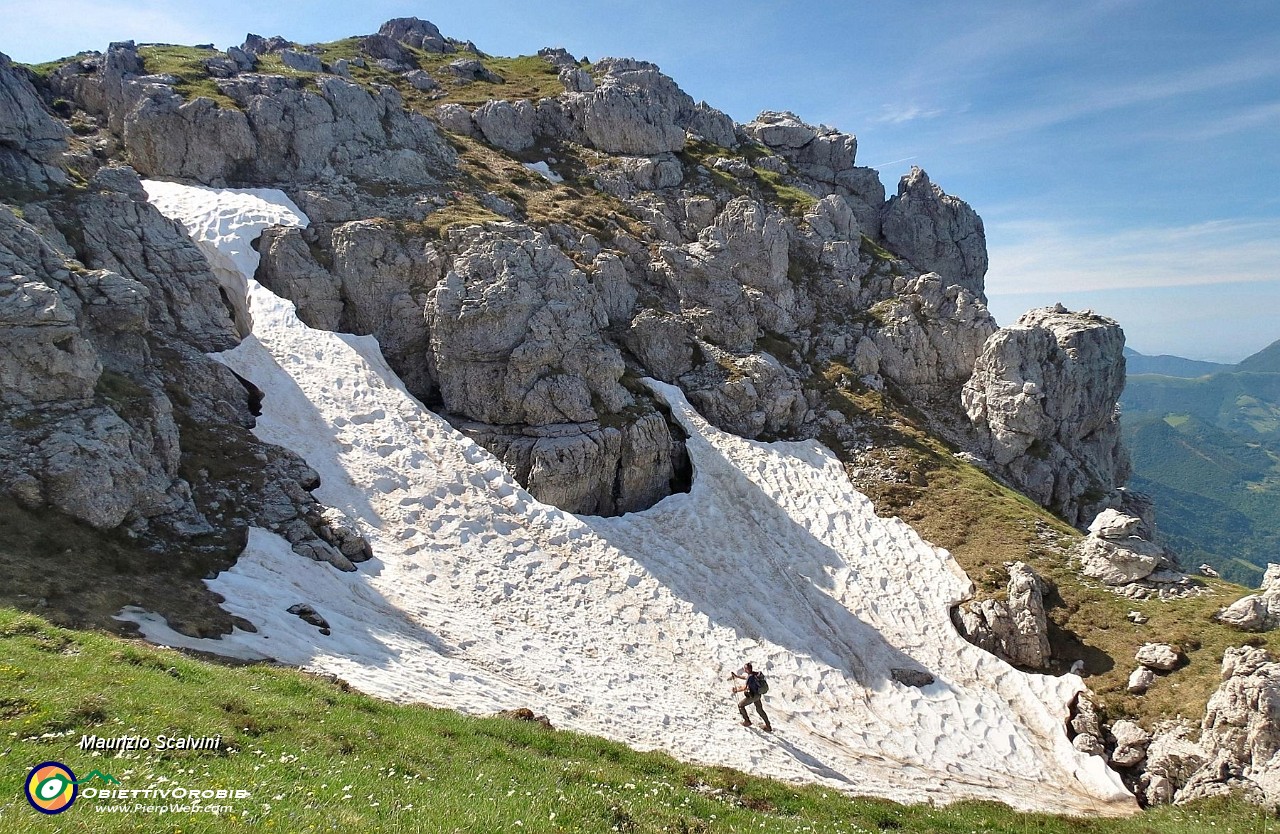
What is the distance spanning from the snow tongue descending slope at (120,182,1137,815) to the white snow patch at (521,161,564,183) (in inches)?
1233

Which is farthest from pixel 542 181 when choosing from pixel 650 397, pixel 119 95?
pixel 119 95

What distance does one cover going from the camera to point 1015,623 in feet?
115

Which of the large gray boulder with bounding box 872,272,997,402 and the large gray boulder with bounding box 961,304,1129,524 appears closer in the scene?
the large gray boulder with bounding box 961,304,1129,524

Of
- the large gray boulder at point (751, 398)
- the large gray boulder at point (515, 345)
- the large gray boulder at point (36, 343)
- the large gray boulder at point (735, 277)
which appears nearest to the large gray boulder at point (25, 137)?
the large gray boulder at point (36, 343)

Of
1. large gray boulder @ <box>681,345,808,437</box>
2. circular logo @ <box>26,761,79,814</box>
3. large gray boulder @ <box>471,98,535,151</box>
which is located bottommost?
circular logo @ <box>26,761,79,814</box>

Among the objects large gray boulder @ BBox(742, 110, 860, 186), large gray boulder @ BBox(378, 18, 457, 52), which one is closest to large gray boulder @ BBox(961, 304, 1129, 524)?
large gray boulder @ BBox(742, 110, 860, 186)

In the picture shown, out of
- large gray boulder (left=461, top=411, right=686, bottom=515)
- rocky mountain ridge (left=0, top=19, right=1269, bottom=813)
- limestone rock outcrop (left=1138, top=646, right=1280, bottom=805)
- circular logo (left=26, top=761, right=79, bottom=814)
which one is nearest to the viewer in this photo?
circular logo (left=26, top=761, right=79, bottom=814)

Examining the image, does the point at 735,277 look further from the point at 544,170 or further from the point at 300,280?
the point at 300,280

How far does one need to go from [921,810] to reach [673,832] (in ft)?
39.2

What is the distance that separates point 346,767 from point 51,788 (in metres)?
4.54

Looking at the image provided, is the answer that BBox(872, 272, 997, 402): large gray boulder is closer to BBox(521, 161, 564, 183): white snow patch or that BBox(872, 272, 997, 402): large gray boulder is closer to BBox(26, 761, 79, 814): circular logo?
BBox(521, 161, 564, 183): white snow patch

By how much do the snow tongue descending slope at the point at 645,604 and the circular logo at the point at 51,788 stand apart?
1161cm

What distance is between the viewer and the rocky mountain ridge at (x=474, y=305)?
97.4 ft

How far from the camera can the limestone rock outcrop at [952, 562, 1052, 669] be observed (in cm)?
3428
